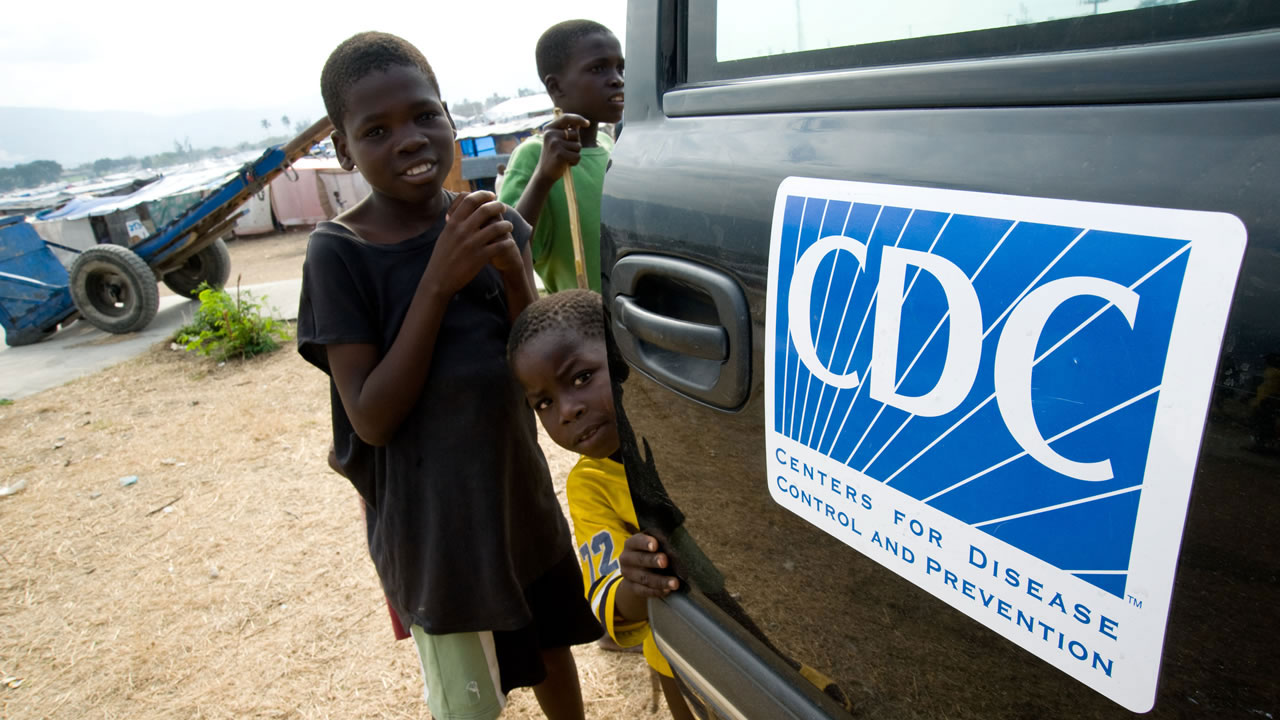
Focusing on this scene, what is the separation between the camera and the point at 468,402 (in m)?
1.46

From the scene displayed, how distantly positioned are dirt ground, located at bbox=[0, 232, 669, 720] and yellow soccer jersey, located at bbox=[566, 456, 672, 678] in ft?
2.93

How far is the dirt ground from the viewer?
2469 mm

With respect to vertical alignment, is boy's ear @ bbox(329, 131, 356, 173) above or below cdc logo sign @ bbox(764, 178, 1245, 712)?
above

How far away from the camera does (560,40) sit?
2.37 meters

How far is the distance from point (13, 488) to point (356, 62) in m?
4.30

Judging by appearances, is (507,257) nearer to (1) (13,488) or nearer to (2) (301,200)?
(1) (13,488)

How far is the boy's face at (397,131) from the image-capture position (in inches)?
55.5

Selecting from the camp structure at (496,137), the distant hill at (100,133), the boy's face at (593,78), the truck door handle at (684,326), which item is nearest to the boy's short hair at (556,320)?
the truck door handle at (684,326)

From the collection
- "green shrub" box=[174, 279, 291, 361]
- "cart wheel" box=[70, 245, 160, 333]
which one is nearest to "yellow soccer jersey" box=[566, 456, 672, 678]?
"green shrub" box=[174, 279, 291, 361]

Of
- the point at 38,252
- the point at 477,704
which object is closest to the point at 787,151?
the point at 477,704

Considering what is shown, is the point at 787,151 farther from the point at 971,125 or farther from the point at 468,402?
the point at 468,402

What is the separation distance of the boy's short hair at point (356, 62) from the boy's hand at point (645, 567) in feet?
3.15

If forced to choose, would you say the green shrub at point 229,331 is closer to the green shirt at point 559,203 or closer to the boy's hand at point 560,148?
the green shirt at point 559,203

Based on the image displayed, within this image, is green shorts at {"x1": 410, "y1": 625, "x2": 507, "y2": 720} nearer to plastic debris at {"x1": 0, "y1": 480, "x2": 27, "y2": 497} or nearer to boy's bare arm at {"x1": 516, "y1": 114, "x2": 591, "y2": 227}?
boy's bare arm at {"x1": 516, "y1": 114, "x2": 591, "y2": 227}
